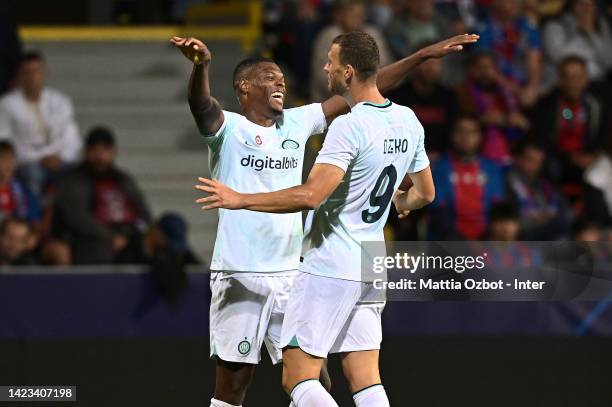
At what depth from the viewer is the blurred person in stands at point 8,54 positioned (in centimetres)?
1158

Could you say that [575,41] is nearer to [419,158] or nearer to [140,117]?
[140,117]

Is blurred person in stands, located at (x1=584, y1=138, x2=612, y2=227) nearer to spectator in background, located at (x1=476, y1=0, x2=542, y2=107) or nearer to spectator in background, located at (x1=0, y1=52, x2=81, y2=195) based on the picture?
spectator in background, located at (x1=476, y1=0, x2=542, y2=107)

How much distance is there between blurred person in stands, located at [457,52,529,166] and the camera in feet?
37.6

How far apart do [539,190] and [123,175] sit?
3.36 meters

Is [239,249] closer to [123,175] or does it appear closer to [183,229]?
[183,229]

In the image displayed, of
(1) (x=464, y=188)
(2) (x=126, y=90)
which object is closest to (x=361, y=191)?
(1) (x=464, y=188)

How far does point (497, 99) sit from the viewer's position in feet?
38.3

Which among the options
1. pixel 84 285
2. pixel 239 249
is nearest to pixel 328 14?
pixel 84 285

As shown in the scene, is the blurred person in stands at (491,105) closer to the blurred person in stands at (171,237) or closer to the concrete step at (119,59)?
the concrete step at (119,59)

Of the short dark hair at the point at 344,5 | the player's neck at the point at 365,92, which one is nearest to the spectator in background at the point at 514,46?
the short dark hair at the point at 344,5

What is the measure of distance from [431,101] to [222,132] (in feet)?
15.8

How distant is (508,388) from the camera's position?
8.41 meters

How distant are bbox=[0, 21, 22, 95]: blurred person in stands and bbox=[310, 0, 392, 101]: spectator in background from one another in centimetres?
255

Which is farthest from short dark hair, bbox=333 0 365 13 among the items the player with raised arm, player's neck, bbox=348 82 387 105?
player's neck, bbox=348 82 387 105
